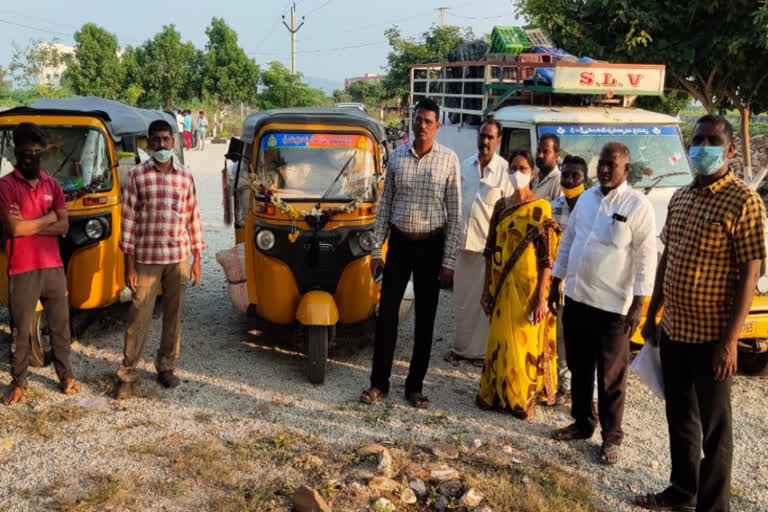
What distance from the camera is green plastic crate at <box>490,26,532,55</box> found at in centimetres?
845

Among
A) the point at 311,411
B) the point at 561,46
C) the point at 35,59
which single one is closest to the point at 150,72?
the point at 35,59

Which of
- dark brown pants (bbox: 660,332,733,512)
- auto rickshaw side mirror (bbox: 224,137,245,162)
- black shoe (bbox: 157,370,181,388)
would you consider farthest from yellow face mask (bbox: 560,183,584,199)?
black shoe (bbox: 157,370,181,388)

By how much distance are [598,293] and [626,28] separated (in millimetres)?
8148

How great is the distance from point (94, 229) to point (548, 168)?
3.76m

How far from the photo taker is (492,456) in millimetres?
4301

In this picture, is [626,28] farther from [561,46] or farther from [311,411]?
[311,411]

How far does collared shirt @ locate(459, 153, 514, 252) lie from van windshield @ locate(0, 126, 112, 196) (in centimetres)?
311

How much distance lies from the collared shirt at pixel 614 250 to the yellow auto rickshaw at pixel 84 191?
12.5 ft

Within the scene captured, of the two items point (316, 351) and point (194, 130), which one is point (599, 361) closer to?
point (316, 351)

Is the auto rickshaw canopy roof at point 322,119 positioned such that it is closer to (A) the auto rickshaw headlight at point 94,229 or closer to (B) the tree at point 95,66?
(A) the auto rickshaw headlight at point 94,229

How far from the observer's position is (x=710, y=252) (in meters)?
3.33

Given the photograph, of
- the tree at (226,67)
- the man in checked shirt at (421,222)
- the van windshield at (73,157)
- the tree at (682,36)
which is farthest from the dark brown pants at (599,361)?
the tree at (226,67)

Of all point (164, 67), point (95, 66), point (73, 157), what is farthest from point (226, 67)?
point (73, 157)

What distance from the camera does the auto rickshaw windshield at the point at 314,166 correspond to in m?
5.83
